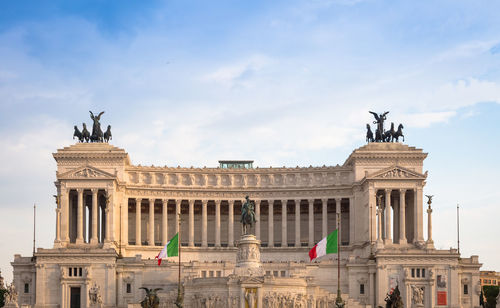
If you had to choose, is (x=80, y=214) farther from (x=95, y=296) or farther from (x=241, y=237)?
(x=241, y=237)

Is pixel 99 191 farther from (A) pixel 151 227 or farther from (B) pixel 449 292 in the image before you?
(B) pixel 449 292

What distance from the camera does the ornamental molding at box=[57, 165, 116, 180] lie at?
150625 mm

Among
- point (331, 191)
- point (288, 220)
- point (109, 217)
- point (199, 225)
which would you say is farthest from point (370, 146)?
point (109, 217)

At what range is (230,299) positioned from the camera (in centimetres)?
12412

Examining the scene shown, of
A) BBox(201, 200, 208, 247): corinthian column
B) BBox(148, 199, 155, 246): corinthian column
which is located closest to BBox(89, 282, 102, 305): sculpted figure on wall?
BBox(148, 199, 155, 246): corinthian column

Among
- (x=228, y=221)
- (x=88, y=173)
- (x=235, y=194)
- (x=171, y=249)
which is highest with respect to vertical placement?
(x=88, y=173)

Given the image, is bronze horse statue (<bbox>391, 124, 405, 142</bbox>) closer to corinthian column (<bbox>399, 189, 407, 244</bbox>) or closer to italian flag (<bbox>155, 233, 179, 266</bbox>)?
corinthian column (<bbox>399, 189, 407, 244</bbox>)

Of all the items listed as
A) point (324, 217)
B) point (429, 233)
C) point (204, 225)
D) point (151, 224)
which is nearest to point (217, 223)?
point (204, 225)

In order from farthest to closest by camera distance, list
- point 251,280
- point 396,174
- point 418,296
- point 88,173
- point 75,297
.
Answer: point 396,174 → point 88,173 → point 75,297 → point 418,296 → point 251,280

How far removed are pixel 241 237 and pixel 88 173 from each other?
31624 millimetres

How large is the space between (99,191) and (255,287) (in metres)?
38.4

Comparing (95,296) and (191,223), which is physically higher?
(191,223)

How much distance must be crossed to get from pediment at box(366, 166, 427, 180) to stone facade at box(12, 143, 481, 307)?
151mm

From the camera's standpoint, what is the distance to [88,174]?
151 meters
